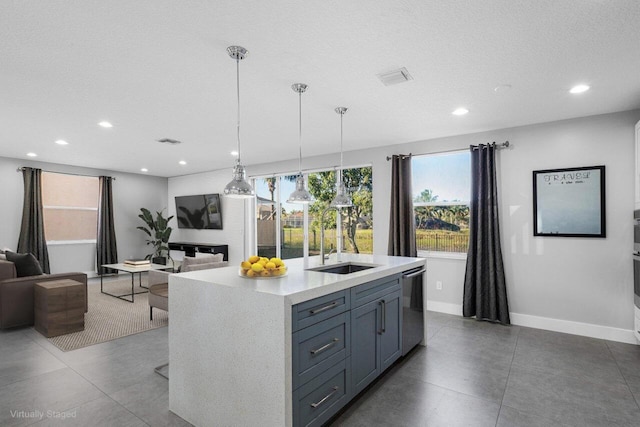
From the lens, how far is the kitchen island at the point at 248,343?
5.76 ft

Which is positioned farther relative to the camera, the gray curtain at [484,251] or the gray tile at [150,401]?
the gray curtain at [484,251]

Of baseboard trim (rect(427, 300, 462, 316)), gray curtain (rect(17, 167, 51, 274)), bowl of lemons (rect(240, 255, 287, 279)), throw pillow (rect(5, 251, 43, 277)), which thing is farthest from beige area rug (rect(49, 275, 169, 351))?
baseboard trim (rect(427, 300, 462, 316))

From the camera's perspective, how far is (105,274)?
7.64m

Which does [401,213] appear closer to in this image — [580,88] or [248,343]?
[580,88]

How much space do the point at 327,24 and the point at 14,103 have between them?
11.3 ft

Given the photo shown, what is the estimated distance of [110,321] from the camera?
4266mm

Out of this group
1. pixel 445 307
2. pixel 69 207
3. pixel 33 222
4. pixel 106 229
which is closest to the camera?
pixel 445 307

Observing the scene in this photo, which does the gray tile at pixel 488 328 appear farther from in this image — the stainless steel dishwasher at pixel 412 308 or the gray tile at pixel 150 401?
the gray tile at pixel 150 401

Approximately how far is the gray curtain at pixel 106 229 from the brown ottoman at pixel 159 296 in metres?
4.14

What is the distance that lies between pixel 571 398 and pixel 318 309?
6.84 feet

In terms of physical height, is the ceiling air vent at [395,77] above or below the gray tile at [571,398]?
A: above

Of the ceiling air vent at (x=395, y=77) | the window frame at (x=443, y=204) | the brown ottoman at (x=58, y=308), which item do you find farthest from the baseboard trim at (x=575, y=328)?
the brown ottoman at (x=58, y=308)

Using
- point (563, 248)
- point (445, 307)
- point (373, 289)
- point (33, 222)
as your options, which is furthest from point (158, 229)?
point (563, 248)

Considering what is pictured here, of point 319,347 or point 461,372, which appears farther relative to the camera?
point 461,372
